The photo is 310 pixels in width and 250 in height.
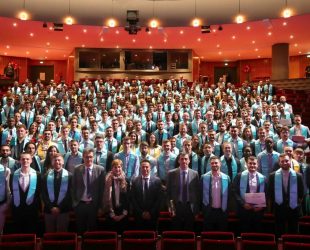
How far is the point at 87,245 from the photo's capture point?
4.09 meters

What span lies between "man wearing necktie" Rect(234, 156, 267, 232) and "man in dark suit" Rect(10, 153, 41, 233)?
254 cm

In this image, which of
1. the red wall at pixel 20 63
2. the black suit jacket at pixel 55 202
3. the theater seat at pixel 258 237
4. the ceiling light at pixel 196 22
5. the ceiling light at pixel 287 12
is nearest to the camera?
the theater seat at pixel 258 237

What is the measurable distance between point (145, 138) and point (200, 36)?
10.5m

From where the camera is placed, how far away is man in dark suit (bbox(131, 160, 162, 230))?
495cm

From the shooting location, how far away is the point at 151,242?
4164mm

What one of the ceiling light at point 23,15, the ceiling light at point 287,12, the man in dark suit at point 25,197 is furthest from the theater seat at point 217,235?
the ceiling light at point 23,15

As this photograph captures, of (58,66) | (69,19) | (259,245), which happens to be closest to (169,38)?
(69,19)

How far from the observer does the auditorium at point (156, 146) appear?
192 inches

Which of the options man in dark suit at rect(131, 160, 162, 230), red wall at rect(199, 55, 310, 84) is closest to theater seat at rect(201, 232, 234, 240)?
man in dark suit at rect(131, 160, 162, 230)

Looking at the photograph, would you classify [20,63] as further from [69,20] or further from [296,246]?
[296,246]

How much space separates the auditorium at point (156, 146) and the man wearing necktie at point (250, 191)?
0.04ft

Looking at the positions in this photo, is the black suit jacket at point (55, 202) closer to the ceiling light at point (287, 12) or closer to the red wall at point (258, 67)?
the ceiling light at point (287, 12)

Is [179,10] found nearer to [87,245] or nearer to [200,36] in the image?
[200,36]

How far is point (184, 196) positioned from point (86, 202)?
123 centimetres
